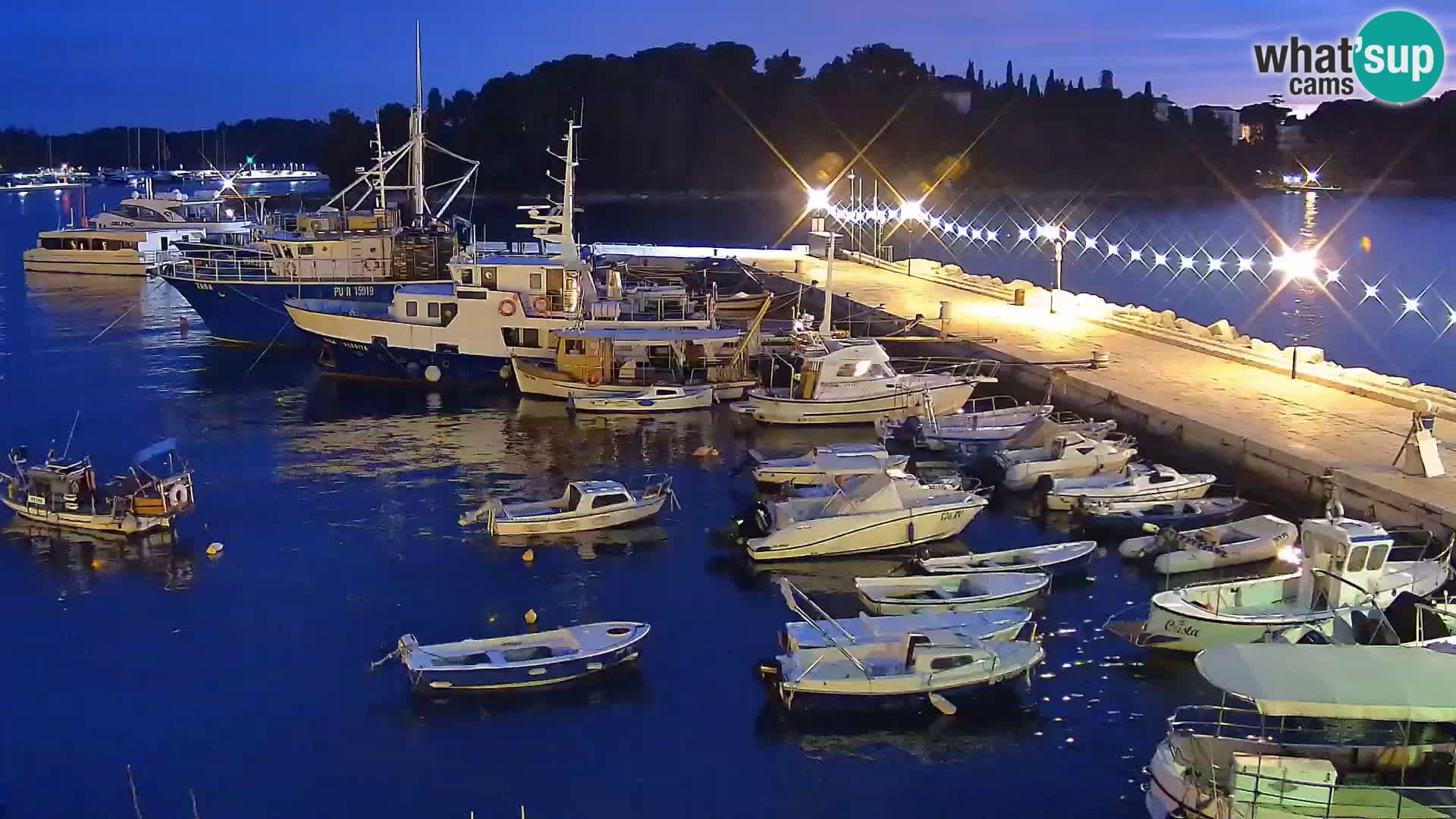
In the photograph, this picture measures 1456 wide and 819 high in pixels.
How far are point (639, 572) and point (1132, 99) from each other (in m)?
188

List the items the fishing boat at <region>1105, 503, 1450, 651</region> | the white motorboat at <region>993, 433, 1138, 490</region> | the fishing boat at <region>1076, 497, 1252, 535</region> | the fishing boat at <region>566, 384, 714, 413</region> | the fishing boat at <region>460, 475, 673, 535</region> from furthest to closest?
the fishing boat at <region>566, 384, 714, 413</region> → the white motorboat at <region>993, 433, 1138, 490</region> → the fishing boat at <region>460, 475, 673, 535</region> → the fishing boat at <region>1076, 497, 1252, 535</region> → the fishing boat at <region>1105, 503, 1450, 651</region>

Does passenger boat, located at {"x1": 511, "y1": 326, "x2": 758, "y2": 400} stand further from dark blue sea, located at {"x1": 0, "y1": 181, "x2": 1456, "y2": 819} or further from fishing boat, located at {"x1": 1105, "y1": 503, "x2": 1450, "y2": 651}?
fishing boat, located at {"x1": 1105, "y1": 503, "x2": 1450, "y2": 651}

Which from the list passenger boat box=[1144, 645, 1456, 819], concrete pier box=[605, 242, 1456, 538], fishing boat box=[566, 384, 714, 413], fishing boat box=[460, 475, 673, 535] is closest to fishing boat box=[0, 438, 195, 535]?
fishing boat box=[460, 475, 673, 535]

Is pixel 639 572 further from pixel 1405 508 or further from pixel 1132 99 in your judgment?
pixel 1132 99

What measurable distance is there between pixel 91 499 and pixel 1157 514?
64.8ft

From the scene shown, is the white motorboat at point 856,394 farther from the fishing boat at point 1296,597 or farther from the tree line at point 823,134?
the tree line at point 823,134

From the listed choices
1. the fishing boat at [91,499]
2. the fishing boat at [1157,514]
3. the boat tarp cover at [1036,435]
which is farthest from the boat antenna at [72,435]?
the fishing boat at [1157,514]

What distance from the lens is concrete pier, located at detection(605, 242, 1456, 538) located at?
24.4 meters

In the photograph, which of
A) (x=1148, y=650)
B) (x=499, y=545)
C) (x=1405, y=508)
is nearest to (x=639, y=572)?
(x=499, y=545)

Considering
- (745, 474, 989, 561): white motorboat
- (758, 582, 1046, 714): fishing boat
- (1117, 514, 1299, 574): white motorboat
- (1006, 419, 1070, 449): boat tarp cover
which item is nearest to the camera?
(758, 582, 1046, 714): fishing boat

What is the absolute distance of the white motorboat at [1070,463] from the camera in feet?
91.2

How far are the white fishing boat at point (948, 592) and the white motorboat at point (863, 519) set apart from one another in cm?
229

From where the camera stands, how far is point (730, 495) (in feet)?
93.1

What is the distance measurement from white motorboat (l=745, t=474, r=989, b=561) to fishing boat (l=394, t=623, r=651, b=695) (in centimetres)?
486
